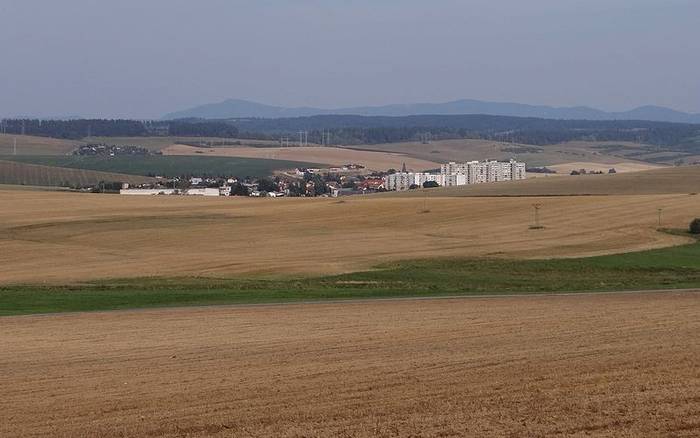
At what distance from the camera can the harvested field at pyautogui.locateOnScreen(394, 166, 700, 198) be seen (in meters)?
89.9

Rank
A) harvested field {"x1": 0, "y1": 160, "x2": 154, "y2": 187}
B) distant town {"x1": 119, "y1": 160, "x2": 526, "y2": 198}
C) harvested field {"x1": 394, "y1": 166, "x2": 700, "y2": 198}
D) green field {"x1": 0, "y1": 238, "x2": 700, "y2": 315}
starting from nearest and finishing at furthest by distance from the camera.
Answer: green field {"x1": 0, "y1": 238, "x2": 700, "y2": 315}, harvested field {"x1": 394, "y1": 166, "x2": 700, "y2": 198}, distant town {"x1": 119, "y1": 160, "x2": 526, "y2": 198}, harvested field {"x1": 0, "y1": 160, "x2": 154, "y2": 187}

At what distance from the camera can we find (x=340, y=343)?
26.1 metres

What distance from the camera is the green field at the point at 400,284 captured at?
40.5 metres

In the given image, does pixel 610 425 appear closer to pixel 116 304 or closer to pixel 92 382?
pixel 92 382

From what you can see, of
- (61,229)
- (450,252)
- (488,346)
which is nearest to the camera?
(488,346)

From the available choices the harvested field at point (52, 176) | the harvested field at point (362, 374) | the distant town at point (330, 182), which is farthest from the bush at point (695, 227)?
the harvested field at point (52, 176)

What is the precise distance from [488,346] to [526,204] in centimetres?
5583

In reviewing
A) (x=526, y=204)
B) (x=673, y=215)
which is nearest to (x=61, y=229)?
(x=526, y=204)

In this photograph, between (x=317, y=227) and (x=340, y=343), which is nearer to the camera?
(x=340, y=343)

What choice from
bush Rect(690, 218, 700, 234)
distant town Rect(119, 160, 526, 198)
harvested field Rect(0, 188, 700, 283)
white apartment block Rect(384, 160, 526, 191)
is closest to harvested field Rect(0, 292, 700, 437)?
harvested field Rect(0, 188, 700, 283)

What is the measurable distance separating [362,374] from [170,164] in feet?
515

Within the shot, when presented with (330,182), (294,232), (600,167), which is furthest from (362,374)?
(600,167)

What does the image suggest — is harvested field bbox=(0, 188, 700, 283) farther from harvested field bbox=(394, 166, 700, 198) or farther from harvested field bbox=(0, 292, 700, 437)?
harvested field bbox=(0, 292, 700, 437)

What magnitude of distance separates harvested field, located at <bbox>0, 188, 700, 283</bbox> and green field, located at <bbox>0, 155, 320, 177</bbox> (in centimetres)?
7178
